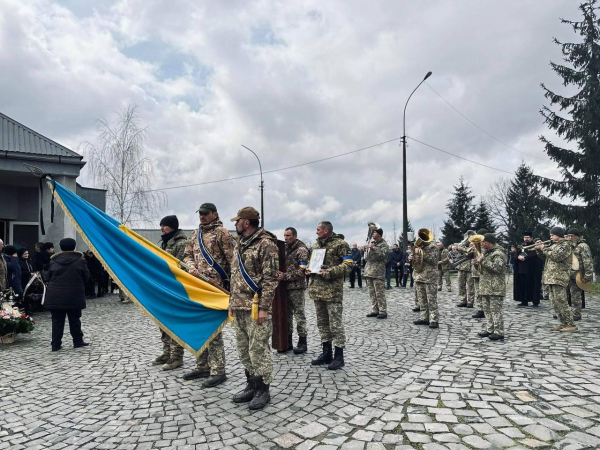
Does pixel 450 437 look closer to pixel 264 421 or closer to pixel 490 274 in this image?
pixel 264 421

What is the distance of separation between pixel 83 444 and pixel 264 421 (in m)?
1.70

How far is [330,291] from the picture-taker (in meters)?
5.99

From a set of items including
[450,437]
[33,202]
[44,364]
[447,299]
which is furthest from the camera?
[33,202]

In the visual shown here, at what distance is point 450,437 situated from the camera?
3.70 meters

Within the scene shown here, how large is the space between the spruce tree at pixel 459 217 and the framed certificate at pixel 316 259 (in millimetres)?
34582

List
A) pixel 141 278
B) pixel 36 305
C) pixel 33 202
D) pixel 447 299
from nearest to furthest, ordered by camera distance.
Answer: pixel 141 278
pixel 36 305
pixel 447 299
pixel 33 202

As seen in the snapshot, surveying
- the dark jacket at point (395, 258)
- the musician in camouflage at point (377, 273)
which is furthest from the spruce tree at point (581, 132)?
the musician in camouflage at point (377, 273)

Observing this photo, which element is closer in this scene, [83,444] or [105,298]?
[83,444]

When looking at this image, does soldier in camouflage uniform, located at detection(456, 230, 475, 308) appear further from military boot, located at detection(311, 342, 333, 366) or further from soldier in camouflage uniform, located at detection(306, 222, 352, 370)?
military boot, located at detection(311, 342, 333, 366)

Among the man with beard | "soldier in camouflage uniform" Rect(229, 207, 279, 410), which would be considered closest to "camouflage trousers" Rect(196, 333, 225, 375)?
"soldier in camouflage uniform" Rect(229, 207, 279, 410)

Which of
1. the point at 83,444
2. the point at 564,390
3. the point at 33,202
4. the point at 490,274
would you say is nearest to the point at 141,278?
the point at 83,444

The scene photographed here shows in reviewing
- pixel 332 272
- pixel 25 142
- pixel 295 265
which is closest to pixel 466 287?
pixel 295 265

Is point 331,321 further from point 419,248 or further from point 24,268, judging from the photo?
point 24,268

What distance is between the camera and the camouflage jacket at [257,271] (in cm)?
457
